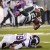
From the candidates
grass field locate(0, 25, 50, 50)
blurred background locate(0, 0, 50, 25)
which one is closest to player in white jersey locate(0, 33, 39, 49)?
grass field locate(0, 25, 50, 50)

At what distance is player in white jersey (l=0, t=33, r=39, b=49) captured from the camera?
10.4 ft

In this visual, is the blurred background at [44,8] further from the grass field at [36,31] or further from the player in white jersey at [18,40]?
the player in white jersey at [18,40]

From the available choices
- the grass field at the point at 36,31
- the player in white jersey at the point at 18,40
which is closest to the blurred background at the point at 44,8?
the grass field at the point at 36,31

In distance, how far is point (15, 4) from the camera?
3.15 meters

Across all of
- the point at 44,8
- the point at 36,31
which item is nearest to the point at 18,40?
the point at 36,31

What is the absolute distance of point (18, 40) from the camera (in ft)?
10.5

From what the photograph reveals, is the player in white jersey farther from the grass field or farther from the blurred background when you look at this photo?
the blurred background

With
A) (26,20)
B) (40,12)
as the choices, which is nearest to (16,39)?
Result: (26,20)

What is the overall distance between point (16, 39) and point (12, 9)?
415 mm

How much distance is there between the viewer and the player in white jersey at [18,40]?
10.4 feet

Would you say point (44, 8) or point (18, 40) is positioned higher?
point (44, 8)

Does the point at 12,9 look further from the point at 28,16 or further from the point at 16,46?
the point at 16,46

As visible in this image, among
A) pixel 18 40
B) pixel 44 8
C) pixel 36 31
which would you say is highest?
pixel 44 8

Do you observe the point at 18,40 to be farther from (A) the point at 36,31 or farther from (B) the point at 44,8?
(B) the point at 44,8
